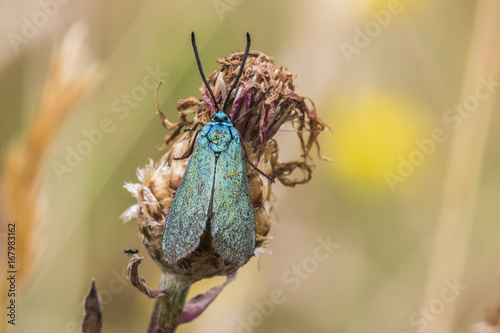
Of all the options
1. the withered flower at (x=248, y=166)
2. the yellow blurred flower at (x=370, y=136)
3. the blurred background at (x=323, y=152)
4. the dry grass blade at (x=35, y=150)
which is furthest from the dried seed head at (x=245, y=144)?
the yellow blurred flower at (x=370, y=136)

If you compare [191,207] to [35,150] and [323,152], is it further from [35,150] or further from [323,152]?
[323,152]

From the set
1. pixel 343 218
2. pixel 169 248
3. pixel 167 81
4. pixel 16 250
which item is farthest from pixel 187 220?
pixel 343 218

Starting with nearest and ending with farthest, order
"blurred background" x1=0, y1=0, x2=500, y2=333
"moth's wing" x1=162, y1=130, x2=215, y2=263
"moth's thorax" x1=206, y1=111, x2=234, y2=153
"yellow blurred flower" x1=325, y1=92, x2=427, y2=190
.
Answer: "moth's wing" x1=162, y1=130, x2=215, y2=263 < "moth's thorax" x1=206, y1=111, x2=234, y2=153 < "blurred background" x1=0, y1=0, x2=500, y2=333 < "yellow blurred flower" x1=325, y1=92, x2=427, y2=190

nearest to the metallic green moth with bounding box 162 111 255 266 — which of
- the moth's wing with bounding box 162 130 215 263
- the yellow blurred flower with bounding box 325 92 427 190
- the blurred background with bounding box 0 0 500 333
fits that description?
the moth's wing with bounding box 162 130 215 263

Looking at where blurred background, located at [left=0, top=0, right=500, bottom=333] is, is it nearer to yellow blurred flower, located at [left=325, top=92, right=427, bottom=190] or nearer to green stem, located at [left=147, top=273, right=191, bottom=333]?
yellow blurred flower, located at [left=325, top=92, right=427, bottom=190]

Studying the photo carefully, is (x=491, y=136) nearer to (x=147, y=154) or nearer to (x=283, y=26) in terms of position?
(x=283, y=26)

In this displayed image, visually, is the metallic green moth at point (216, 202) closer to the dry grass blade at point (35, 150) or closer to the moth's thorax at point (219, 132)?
the moth's thorax at point (219, 132)
